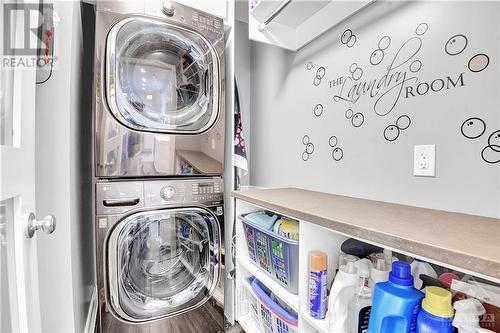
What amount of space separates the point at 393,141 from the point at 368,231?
603mm

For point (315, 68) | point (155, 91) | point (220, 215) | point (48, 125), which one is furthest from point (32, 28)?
point (315, 68)

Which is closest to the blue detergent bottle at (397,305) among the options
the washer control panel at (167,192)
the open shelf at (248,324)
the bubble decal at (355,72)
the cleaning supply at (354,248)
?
the cleaning supply at (354,248)

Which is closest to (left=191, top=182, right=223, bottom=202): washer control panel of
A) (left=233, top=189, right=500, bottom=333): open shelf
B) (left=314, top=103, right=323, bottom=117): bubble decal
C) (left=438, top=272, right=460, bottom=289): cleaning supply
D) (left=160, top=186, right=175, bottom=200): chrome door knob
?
(left=160, top=186, right=175, bottom=200): chrome door knob

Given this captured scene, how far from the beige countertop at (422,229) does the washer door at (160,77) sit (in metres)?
0.80

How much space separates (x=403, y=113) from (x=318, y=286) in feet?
2.62

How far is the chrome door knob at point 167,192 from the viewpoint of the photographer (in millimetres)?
1296

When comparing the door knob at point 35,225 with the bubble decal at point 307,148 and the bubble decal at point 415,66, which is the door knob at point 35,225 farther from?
the bubble decal at point 415,66

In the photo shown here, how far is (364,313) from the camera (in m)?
0.73

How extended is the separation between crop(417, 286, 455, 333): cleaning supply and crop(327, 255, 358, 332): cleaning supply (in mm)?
235

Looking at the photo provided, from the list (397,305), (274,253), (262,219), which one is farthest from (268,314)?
(397,305)

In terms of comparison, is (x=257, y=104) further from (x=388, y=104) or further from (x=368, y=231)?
(x=368, y=231)

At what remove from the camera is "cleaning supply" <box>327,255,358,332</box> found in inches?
30.0

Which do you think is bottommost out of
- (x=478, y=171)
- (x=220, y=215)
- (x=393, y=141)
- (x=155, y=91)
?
(x=220, y=215)

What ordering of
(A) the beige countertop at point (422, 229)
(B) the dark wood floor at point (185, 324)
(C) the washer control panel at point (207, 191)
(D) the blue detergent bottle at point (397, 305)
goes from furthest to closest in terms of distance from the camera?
1. (C) the washer control panel at point (207, 191)
2. (B) the dark wood floor at point (185, 324)
3. (D) the blue detergent bottle at point (397, 305)
4. (A) the beige countertop at point (422, 229)
